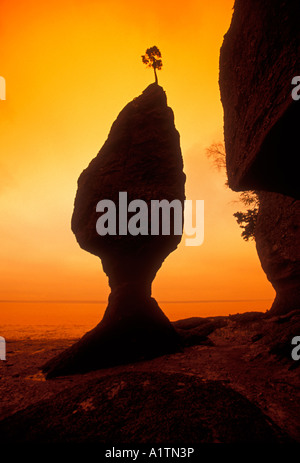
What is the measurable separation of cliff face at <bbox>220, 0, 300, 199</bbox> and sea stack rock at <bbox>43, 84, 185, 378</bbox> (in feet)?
18.7

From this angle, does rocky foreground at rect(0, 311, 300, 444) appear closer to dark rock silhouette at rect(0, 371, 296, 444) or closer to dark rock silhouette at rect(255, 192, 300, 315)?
dark rock silhouette at rect(0, 371, 296, 444)

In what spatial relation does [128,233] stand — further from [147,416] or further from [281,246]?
[281,246]

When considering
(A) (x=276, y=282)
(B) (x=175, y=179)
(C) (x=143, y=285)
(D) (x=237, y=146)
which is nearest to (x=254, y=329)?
(A) (x=276, y=282)

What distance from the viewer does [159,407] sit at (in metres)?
4.63

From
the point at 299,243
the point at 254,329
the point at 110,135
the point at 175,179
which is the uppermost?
the point at 110,135

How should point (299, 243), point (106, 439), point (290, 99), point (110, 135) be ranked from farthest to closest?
1. point (299, 243)
2. point (110, 135)
3. point (106, 439)
4. point (290, 99)

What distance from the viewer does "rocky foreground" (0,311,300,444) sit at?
3932mm

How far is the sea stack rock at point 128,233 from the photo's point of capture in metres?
9.28

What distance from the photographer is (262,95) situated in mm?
4215

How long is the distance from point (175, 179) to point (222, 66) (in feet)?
18.8

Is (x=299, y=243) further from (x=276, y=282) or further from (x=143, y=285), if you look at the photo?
(x=143, y=285)

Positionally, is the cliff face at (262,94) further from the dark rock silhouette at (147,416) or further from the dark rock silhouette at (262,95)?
the dark rock silhouette at (147,416)
